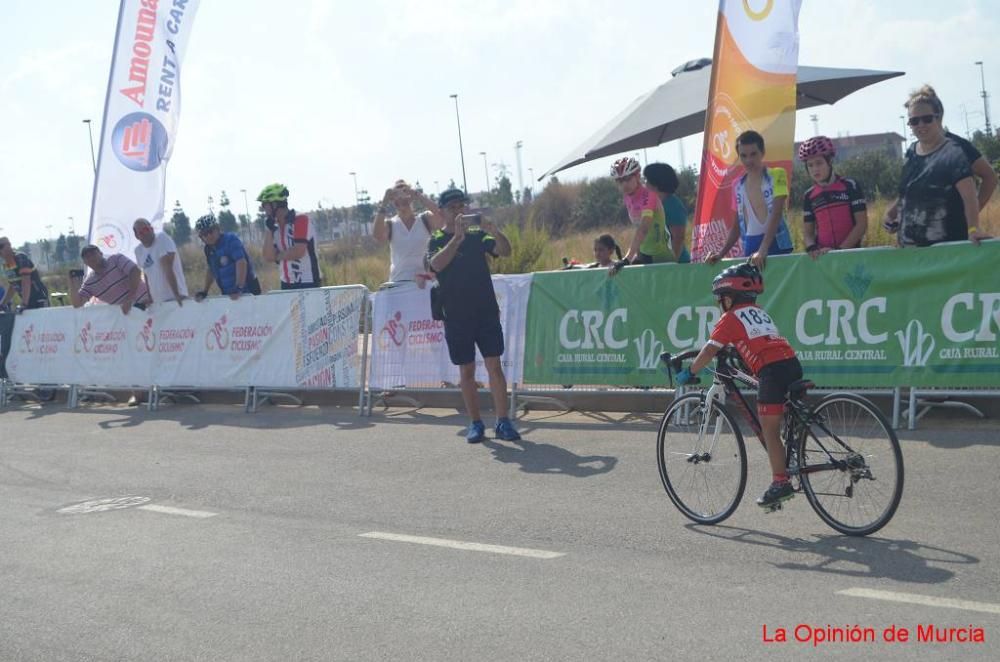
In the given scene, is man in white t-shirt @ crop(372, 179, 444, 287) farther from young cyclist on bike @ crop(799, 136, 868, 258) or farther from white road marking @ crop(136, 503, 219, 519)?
white road marking @ crop(136, 503, 219, 519)

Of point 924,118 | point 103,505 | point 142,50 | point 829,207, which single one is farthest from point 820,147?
point 142,50

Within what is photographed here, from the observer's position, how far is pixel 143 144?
1870 centimetres

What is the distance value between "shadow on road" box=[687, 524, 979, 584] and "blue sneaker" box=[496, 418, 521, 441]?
12.7ft

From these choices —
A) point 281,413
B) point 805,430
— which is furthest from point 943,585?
point 281,413

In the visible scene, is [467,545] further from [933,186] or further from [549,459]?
[933,186]

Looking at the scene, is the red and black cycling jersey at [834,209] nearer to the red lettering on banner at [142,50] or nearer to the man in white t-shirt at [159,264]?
the man in white t-shirt at [159,264]

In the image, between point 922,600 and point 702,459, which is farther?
point 702,459

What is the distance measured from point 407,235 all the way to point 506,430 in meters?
3.32

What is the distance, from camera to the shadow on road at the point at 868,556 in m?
5.62

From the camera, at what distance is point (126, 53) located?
18.9 meters

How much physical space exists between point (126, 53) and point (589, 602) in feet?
52.8

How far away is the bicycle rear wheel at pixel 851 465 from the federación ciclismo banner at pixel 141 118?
14.3 metres

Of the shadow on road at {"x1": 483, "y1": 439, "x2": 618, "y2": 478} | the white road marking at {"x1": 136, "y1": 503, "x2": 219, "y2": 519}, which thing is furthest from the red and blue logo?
the white road marking at {"x1": 136, "y1": 503, "x2": 219, "y2": 519}

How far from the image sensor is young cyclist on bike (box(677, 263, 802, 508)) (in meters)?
6.52
